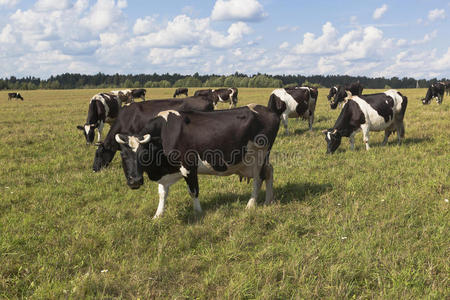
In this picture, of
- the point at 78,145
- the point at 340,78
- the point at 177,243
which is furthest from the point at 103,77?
the point at 177,243

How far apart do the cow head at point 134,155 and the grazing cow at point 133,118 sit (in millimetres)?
2812

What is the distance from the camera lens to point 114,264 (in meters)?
4.14

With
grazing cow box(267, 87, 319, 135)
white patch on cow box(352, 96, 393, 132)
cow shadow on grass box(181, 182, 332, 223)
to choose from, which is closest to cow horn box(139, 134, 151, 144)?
cow shadow on grass box(181, 182, 332, 223)

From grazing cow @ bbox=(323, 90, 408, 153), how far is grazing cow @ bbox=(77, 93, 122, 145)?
874 centimetres

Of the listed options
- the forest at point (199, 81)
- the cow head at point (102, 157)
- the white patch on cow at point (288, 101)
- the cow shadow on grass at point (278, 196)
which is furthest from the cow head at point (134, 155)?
the forest at point (199, 81)

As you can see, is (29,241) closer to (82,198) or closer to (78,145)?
(82,198)

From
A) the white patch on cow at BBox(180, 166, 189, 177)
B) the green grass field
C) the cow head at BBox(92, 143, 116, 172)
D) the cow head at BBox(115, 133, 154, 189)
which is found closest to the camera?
the green grass field

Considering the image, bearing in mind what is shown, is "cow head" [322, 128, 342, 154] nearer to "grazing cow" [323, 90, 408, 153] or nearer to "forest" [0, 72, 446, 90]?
"grazing cow" [323, 90, 408, 153]

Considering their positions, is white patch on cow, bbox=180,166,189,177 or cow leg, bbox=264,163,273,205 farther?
cow leg, bbox=264,163,273,205

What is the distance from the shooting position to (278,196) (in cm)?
654

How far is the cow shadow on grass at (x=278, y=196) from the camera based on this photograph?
19.8 feet

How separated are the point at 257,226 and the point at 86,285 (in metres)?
2.56

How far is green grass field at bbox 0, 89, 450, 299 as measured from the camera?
3633 mm

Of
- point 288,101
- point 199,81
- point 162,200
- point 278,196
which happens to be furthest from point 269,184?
point 199,81
